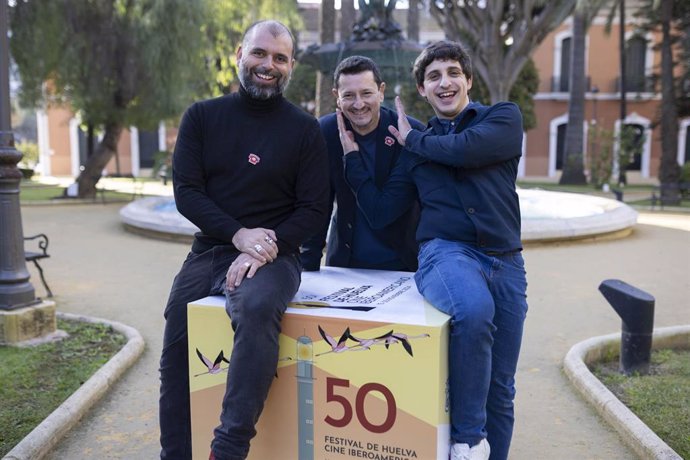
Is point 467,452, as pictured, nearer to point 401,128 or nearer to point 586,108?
point 401,128

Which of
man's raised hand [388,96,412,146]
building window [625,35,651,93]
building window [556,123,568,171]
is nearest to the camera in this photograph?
man's raised hand [388,96,412,146]

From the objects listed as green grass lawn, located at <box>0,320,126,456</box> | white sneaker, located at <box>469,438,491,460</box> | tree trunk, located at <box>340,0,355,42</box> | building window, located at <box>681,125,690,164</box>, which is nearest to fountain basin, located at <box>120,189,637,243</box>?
green grass lawn, located at <box>0,320,126,456</box>

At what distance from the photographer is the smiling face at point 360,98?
3.11 metres

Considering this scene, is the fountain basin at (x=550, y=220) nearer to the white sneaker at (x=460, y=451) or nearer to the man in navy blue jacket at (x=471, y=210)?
the man in navy blue jacket at (x=471, y=210)

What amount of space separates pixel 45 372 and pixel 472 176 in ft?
10.7

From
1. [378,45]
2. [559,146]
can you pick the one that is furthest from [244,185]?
[559,146]

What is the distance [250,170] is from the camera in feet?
9.30

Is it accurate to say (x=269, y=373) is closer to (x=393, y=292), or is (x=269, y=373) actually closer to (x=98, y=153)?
(x=393, y=292)

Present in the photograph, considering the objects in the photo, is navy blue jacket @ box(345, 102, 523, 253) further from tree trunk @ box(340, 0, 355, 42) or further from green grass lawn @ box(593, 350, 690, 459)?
tree trunk @ box(340, 0, 355, 42)

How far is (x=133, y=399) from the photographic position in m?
4.19

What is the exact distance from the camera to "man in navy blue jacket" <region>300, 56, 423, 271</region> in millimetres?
3137

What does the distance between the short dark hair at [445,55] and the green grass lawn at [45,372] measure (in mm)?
2706

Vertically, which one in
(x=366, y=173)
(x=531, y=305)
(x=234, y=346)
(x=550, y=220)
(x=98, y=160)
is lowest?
(x=531, y=305)

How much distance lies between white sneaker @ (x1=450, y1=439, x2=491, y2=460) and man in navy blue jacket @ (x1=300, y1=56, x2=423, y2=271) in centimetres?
113
